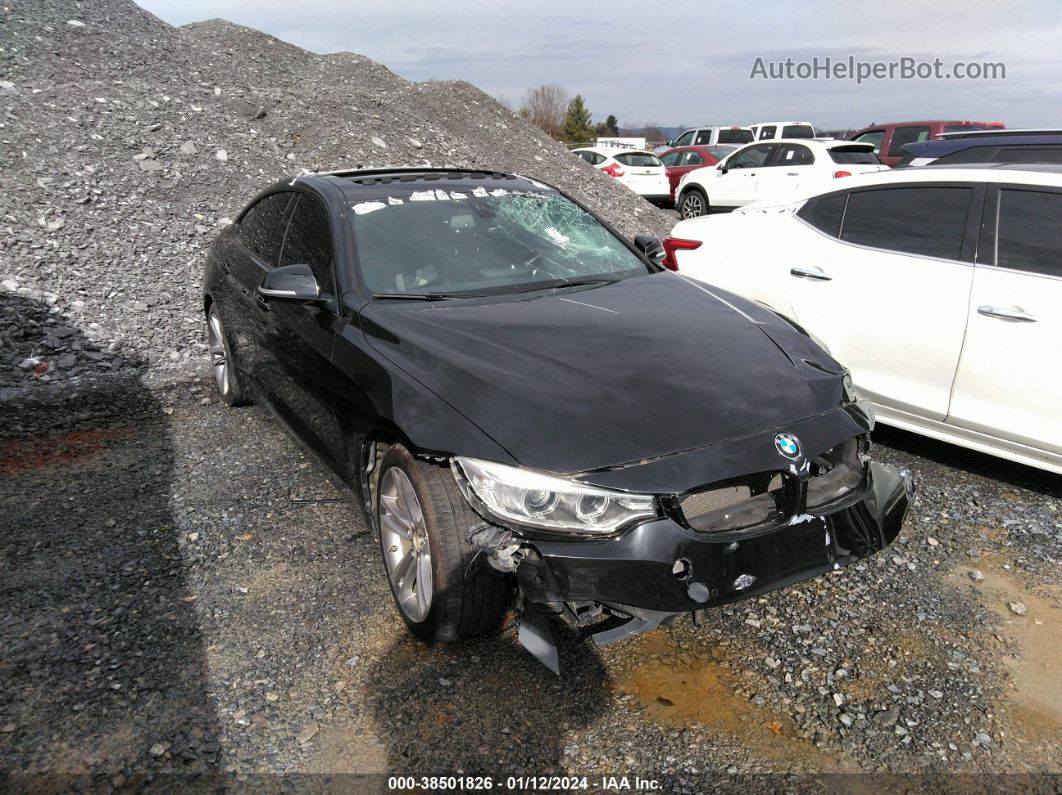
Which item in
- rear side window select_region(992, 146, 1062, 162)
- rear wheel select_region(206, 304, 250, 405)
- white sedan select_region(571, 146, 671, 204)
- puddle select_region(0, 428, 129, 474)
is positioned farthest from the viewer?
white sedan select_region(571, 146, 671, 204)

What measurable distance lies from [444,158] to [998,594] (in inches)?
387

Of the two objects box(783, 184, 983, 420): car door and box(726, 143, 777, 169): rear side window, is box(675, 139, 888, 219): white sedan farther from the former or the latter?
box(783, 184, 983, 420): car door

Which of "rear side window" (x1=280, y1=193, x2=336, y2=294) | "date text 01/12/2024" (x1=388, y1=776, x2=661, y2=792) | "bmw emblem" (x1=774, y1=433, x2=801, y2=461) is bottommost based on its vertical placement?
"date text 01/12/2024" (x1=388, y1=776, x2=661, y2=792)

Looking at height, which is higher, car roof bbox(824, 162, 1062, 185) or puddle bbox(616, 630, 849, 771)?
car roof bbox(824, 162, 1062, 185)

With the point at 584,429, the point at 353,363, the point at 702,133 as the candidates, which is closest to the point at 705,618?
the point at 584,429

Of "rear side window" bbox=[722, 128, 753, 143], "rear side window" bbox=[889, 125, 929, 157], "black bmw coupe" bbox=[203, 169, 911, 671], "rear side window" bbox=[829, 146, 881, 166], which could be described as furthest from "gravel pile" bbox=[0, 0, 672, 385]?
"rear side window" bbox=[722, 128, 753, 143]

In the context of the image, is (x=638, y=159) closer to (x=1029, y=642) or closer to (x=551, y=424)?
(x=1029, y=642)

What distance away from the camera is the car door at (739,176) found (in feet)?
46.7

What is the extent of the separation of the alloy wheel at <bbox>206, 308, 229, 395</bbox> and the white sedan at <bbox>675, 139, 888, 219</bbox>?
34.0 ft

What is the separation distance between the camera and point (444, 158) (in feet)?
37.5

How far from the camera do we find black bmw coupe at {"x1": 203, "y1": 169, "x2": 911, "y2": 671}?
7.79 ft

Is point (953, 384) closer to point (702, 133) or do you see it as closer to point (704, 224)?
point (704, 224)

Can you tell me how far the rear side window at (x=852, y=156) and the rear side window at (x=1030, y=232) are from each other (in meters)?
10.3

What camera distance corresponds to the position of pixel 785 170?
13.9 metres
